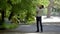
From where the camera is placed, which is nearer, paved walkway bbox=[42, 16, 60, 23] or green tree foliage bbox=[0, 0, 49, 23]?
green tree foliage bbox=[0, 0, 49, 23]

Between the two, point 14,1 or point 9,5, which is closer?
point 14,1

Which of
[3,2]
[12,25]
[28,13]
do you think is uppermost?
[3,2]

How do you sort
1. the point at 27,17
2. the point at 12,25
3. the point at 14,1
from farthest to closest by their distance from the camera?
the point at 12,25 → the point at 27,17 → the point at 14,1

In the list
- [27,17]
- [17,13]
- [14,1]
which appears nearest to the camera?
[14,1]

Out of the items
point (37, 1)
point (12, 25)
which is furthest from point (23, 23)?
point (37, 1)

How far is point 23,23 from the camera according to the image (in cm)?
675

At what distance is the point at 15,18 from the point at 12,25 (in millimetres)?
466

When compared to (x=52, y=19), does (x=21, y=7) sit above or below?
above

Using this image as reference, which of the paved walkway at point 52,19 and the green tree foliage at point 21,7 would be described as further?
the paved walkway at point 52,19

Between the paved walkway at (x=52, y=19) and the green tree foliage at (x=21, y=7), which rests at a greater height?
the green tree foliage at (x=21, y=7)

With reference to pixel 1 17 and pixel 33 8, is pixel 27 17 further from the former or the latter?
pixel 1 17

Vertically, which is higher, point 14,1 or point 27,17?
point 14,1

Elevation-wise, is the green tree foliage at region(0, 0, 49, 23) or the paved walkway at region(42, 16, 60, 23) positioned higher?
the green tree foliage at region(0, 0, 49, 23)

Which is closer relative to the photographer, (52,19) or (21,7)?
(21,7)
